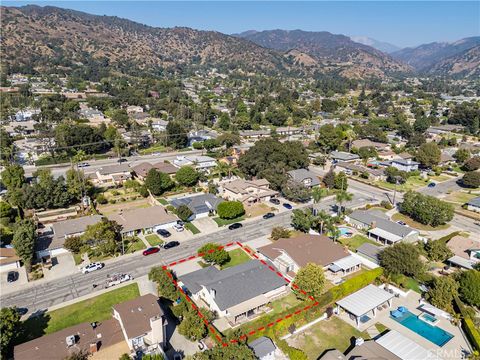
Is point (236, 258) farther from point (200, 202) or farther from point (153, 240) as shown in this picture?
point (200, 202)

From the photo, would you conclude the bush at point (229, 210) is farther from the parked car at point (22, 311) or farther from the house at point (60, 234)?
the parked car at point (22, 311)

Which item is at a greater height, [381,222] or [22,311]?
[381,222]

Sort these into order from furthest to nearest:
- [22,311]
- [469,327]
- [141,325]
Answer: [22,311] → [469,327] → [141,325]

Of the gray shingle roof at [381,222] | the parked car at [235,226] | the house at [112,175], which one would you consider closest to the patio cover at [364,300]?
the gray shingle roof at [381,222]

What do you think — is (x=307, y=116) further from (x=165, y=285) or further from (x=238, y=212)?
(x=165, y=285)

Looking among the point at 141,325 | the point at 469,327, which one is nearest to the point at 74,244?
the point at 141,325

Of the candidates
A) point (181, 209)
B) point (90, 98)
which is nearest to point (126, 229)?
point (181, 209)
